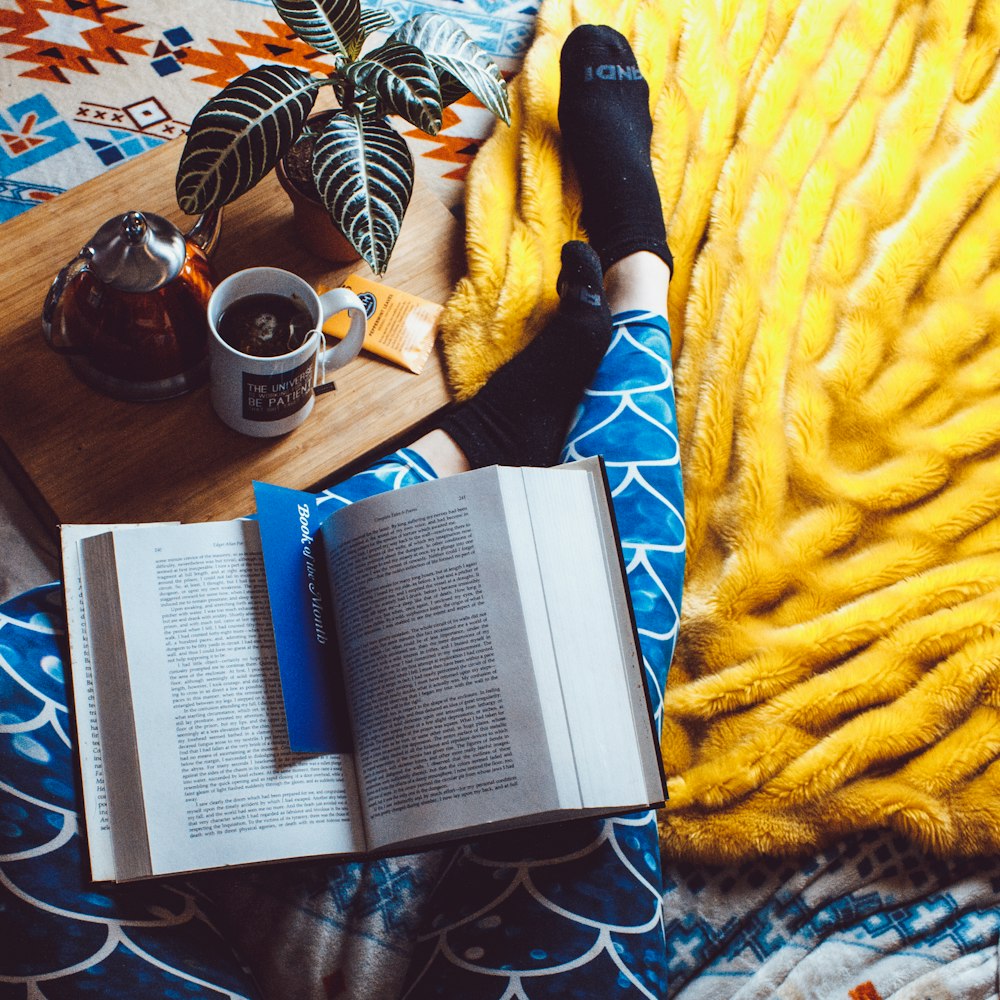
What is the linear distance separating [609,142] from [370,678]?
2.21 ft

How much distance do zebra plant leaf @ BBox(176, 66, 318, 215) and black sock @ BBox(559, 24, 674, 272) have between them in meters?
0.44

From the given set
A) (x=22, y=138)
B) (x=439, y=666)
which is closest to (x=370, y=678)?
(x=439, y=666)

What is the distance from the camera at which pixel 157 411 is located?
30.9 inches

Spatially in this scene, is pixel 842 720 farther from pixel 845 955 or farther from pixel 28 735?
pixel 28 735

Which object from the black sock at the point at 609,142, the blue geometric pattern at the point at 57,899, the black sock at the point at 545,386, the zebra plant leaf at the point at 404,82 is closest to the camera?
the blue geometric pattern at the point at 57,899

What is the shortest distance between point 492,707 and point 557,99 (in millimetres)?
779

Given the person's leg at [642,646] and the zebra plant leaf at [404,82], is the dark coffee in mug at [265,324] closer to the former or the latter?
the zebra plant leaf at [404,82]

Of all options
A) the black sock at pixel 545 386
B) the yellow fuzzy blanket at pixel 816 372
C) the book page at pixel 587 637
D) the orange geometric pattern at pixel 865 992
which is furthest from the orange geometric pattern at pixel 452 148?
the orange geometric pattern at pixel 865 992

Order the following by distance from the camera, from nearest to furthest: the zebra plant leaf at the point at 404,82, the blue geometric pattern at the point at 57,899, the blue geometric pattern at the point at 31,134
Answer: the blue geometric pattern at the point at 57,899, the zebra plant leaf at the point at 404,82, the blue geometric pattern at the point at 31,134

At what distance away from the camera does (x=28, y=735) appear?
0.62 m

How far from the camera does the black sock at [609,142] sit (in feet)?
3.30

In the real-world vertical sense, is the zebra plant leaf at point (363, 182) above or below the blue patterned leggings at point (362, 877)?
above

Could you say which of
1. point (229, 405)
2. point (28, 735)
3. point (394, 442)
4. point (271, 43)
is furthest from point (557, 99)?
point (28, 735)

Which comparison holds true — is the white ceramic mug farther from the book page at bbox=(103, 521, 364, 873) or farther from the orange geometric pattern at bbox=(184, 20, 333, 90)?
the orange geometric pattern at bbox=(184, 20, 333, 90)
